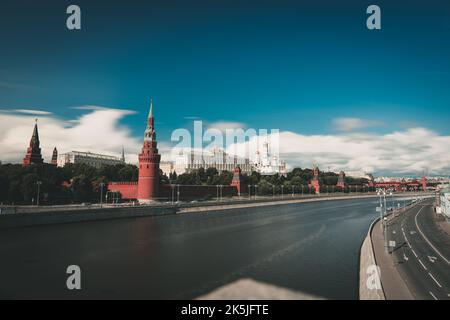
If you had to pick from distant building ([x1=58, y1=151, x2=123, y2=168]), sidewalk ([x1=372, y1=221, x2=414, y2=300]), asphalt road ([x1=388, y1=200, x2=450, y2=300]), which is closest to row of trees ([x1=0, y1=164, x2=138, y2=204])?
sidewalk ([x1=372, y1=221, x2=414, y2=300])

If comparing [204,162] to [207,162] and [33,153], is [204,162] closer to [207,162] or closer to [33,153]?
[207,162]

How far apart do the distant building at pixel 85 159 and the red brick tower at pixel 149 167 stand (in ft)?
214

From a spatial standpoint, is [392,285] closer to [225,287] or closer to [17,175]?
[225,287]

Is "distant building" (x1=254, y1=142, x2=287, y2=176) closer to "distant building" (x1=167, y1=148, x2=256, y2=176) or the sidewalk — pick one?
"distant building" (x1=167, y1=148, x2=256, y2=176)

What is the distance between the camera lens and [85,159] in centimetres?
12538

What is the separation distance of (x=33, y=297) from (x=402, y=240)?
23954mm

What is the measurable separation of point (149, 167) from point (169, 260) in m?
43.2

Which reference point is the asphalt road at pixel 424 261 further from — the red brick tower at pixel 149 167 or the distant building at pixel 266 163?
the distant building at pixel 266 163

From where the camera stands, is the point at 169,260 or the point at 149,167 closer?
the point at 169,260

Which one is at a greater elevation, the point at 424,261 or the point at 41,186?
the point at 41,186

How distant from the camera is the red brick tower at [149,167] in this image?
6112 centimetres

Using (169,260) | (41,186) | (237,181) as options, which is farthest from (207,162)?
(169,260)
